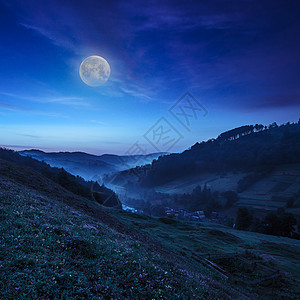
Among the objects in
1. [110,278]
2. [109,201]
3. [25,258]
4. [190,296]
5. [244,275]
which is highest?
[25,258]

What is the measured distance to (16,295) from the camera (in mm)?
6180

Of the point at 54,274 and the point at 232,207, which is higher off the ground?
the point at 54,274

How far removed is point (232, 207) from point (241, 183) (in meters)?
43.6

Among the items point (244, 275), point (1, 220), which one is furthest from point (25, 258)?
point (244, 275)

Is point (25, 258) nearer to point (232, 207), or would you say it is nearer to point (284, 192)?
point (232, 207)

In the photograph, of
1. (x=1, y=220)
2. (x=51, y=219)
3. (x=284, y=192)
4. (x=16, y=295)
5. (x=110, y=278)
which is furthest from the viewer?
(x=284, y=192)

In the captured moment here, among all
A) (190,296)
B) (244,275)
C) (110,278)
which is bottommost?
(244,275)

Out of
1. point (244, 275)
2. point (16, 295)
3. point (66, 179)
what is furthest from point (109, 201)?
point (16, 295)

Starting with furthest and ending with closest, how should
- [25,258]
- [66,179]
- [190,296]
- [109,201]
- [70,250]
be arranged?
[109,201] → [66,179] → [70,250] → [190,296] → [25,258]

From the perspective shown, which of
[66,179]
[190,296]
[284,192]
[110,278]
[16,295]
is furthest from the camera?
[284,192]

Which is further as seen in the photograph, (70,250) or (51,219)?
(51,219)

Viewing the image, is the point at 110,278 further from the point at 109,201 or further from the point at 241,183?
the point at 241,183

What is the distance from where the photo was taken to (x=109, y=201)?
95188mm

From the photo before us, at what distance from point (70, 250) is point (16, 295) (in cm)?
439
